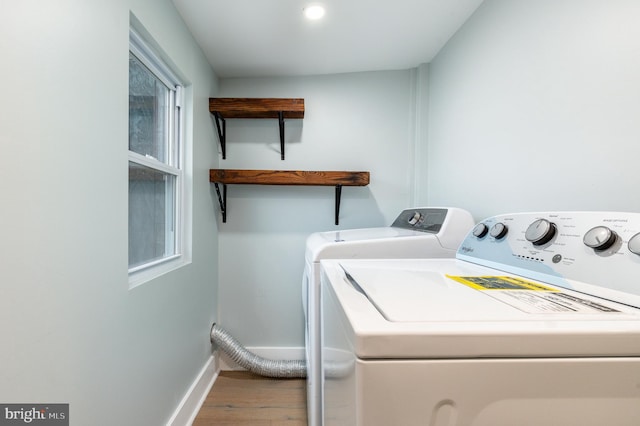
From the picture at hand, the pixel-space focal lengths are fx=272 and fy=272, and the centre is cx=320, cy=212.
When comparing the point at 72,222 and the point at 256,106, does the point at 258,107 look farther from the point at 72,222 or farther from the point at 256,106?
the point at 72,222

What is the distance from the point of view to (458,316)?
412 mm

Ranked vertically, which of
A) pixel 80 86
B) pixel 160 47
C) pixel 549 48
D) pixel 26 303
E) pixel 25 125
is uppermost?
pixel 160 47

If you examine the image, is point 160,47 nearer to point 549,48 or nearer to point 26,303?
point 26,303

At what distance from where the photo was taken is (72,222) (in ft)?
2.51

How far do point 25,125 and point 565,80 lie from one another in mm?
1572

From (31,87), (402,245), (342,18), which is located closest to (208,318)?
(402,245)

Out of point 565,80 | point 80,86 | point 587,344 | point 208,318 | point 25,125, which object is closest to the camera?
point 587,344

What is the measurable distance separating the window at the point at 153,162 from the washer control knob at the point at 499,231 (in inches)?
54.5

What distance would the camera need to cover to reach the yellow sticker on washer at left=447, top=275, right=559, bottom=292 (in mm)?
594

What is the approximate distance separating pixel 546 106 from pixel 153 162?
164 centimetres

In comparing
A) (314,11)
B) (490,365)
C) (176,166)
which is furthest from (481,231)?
(176,166)

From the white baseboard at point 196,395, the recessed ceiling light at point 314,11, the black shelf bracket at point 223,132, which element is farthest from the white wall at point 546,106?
the white baseboard at point 196,395

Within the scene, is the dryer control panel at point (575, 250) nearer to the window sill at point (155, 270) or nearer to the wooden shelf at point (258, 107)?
the window sill at point (155, 270)

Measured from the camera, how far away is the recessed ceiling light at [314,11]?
1.38 meters
